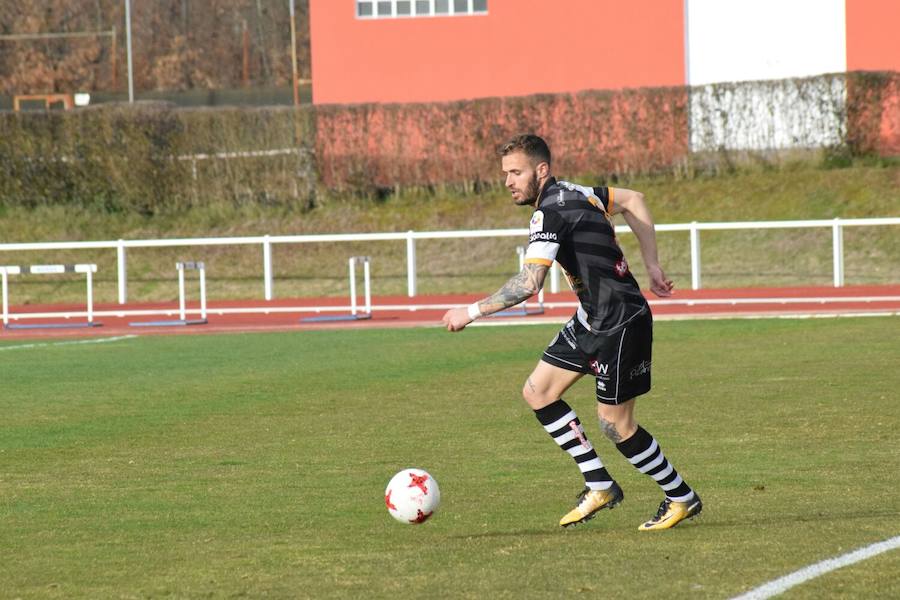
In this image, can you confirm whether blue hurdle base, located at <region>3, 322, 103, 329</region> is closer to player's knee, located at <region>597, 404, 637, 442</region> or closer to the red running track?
the red running track

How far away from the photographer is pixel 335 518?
28.3 feet

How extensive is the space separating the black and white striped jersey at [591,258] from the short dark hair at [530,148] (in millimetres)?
167

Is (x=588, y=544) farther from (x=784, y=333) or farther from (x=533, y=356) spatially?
(x=784, y=333)

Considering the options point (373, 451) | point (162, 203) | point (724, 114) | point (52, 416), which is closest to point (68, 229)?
point (162, 203)

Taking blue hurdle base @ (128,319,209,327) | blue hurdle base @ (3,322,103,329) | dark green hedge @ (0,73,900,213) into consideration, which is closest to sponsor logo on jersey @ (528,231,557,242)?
blue hurdle base @ (128,319,209,327)

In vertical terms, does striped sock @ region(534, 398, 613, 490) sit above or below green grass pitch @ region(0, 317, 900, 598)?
above

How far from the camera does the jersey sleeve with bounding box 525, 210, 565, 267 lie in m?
7.88

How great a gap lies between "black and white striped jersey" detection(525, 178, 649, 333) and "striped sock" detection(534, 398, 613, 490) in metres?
0.51

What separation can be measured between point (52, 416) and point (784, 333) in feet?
32.8

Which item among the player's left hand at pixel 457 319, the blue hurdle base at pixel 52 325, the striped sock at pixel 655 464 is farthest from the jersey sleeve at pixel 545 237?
the blue hurdle base at pixel 52 325

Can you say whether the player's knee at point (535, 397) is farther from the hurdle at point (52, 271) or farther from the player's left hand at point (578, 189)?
the hurdle at point (52, 271)

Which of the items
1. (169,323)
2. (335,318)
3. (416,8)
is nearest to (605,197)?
(335,318)

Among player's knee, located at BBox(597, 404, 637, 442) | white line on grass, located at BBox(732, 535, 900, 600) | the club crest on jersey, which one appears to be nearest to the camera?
white line on grass, located at BBox(732, 535, 900, 600)

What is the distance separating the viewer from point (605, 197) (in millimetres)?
8359
